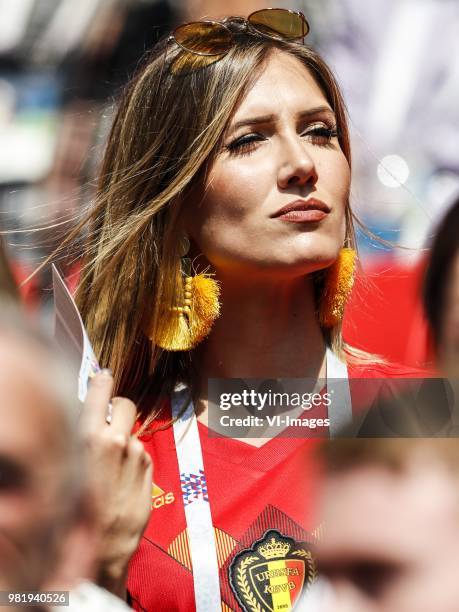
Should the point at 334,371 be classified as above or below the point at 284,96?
below

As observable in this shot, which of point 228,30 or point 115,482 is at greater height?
point 228,30

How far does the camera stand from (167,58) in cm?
171

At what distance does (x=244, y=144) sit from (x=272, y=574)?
756 millimetres

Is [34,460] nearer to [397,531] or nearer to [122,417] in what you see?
[122,417]

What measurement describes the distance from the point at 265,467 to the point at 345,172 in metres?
0.57

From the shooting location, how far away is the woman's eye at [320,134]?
5.43 ft

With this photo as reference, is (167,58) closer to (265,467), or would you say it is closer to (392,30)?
(392,30)

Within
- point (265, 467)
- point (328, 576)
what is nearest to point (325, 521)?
point (328, 576)

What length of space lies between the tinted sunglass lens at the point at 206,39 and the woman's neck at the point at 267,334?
1.44 feet

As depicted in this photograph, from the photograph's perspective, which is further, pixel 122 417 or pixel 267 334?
pixel 267 334

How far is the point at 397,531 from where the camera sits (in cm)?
94

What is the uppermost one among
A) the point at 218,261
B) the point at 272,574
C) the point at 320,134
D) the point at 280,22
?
the point at 280,22

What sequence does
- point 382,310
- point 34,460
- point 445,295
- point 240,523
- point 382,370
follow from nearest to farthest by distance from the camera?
1. point 34,460
2. point 445,295
3. point 240,523
4. point 382,370
5. point 382,310

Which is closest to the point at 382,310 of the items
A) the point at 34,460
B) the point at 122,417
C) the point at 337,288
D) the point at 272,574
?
the point at 337,288
